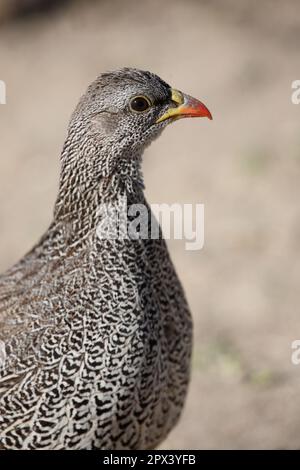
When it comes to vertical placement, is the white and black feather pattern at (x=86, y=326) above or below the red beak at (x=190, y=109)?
below

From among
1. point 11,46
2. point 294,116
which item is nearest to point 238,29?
point 294,116

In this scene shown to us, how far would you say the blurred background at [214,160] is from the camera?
246 inches

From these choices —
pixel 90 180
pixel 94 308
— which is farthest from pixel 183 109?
pixel 94 308

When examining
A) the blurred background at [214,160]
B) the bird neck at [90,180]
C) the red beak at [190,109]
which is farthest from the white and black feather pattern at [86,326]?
the blurred background at [214,160]

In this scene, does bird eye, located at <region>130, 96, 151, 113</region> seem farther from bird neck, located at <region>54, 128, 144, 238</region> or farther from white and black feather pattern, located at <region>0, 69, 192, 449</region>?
bird neck, located at <region>54, 128, 144, 238</region>

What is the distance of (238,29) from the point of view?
10531mm

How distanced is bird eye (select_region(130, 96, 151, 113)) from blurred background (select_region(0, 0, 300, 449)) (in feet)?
8.05

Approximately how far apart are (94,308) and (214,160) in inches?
176

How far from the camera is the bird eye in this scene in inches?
168

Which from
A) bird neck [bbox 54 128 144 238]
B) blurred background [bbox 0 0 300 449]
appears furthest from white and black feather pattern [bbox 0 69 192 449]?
blurred background [bbox 0 0 300 449]

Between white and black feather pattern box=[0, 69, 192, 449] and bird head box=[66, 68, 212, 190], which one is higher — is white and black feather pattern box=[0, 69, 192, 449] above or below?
below

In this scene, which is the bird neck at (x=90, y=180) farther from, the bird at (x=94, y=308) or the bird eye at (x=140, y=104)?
the bird eye at (x=140, y=104)

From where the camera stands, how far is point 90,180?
4270 millimetres

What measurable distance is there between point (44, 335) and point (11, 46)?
7.07m
